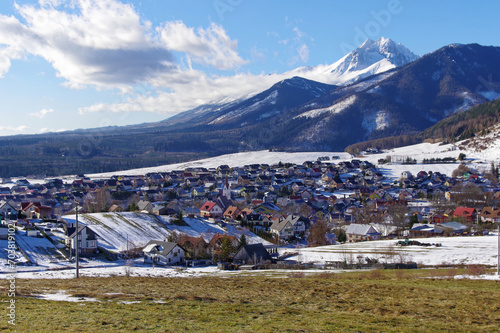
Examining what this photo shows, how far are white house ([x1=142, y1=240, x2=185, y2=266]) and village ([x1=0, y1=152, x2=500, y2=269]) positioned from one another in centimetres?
11

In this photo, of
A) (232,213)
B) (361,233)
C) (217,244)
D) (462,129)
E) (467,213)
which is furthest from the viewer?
(462,129)

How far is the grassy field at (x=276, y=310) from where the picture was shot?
11.5m

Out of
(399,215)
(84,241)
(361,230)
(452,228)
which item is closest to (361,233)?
(361,230)

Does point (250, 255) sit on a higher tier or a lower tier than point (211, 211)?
lower

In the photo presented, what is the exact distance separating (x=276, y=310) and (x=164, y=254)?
29.2 meters

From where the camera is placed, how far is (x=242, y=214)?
2798 inches

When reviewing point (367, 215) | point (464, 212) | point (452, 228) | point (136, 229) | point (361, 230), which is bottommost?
point (361, 230)

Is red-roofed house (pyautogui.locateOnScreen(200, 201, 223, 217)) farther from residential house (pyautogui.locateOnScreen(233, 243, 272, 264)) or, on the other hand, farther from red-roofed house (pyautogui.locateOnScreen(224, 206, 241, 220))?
residential house (pyautogui.locateOnScreen(233, 243, 272, 264))

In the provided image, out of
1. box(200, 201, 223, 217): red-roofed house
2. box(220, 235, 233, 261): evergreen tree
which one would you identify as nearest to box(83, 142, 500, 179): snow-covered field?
box(200, 201, 223, 217): red-roofed house


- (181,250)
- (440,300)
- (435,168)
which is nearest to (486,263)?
(440,300)

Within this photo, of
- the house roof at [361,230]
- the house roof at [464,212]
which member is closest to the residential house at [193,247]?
the house roof at [361,230]

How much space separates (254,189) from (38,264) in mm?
72993

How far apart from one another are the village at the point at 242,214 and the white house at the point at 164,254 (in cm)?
11

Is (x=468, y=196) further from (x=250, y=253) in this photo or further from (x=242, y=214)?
(x=250, y=253)
